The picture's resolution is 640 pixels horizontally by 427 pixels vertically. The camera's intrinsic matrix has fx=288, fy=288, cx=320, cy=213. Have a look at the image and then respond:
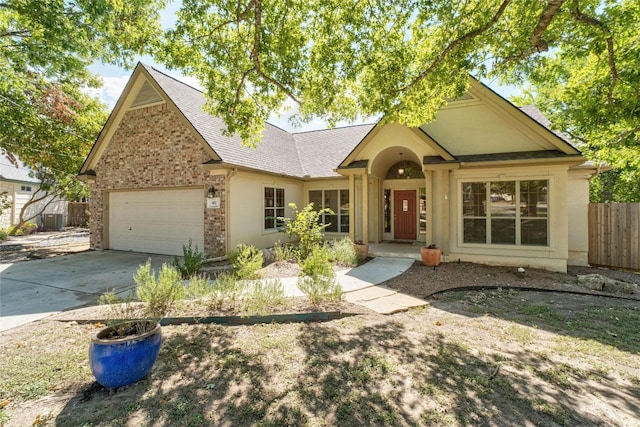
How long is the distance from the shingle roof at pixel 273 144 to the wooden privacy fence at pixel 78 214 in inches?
750

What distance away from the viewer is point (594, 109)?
29.3ft

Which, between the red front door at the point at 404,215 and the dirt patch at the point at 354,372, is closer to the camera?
the dirt patch at the point at 354,372

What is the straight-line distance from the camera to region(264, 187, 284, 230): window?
1220 cm

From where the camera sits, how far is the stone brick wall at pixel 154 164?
1045 centimetres

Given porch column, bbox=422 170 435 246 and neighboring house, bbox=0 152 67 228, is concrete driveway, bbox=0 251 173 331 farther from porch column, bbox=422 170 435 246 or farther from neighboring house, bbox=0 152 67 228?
neighboring house, bbox=0 152 67 228

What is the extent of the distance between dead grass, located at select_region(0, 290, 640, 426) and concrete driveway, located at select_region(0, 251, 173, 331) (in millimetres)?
988

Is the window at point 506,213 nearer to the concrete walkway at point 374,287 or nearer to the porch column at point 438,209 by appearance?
the porch column at point 438,209

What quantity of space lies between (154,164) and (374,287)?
985 cm

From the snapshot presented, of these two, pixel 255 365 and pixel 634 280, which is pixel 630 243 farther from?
pixel 255 365

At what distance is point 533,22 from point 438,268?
6928 millimetres

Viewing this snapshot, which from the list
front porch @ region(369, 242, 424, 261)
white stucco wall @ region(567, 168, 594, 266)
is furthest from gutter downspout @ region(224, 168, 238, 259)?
white stucco wall @ region(567, 168, 594, 266)

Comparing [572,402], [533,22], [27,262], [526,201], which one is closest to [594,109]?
[526,201]

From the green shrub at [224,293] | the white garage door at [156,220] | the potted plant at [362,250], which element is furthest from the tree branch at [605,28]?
the white garage door at [156,220]

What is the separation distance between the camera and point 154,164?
1159cm
